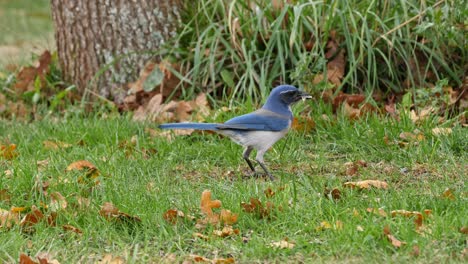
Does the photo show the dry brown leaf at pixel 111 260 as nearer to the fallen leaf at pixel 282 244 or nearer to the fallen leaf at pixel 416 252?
the fallen leaf at pixel 282 244

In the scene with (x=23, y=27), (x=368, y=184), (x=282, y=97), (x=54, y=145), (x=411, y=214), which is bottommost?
(x=23, y=27)

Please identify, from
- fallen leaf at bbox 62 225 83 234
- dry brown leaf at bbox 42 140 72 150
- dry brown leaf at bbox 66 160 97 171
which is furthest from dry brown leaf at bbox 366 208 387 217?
dry brown leaf at bbox 42 140 72 150

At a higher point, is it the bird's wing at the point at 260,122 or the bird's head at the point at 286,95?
the bird's head at the point at 286,95

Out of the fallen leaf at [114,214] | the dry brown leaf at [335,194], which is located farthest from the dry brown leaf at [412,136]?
the fallen leaf at [114,214]

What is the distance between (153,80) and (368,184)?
3109 mm

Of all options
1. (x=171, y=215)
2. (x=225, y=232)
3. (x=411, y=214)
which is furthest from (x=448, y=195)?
(x=171, y=215)

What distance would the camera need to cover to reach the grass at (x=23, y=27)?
1135 centimetres

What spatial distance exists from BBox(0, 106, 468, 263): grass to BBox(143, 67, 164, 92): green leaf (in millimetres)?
627

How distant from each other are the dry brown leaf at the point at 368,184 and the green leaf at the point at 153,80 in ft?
9.80

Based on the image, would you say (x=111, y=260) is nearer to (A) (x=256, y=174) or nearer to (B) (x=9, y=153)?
(A) (x=256, y=174)

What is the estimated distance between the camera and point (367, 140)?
6.59m

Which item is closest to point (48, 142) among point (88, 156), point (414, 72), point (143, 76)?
point (88, 156)

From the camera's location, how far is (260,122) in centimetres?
609

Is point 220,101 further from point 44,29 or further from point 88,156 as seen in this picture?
point 44,29
